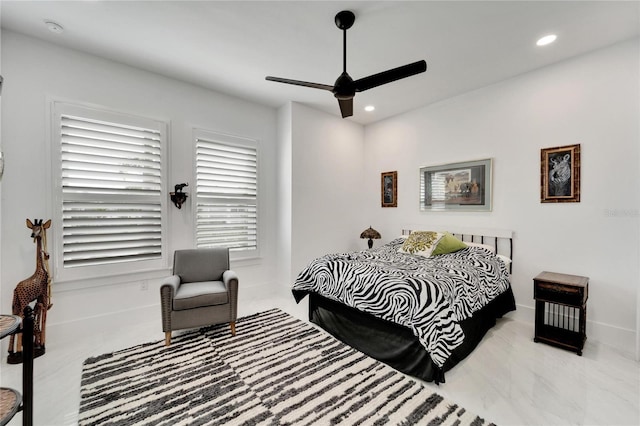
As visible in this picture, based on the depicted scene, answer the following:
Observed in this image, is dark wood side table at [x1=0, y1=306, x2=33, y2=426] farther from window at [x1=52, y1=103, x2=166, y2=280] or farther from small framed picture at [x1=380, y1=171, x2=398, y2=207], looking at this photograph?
small framed picture at [x1=380, y1=171, x2=398, y2=207]

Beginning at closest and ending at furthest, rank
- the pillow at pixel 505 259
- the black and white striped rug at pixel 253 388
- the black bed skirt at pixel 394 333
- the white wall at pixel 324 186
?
the black and white striped rug at pixel 253 388 < the black bed skirt at pixel 394 333 < the pillow at pixel 505 259 < the white wall at pixel 324 186

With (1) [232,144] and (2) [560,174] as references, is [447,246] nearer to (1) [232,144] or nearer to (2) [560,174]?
(2) [560,174]

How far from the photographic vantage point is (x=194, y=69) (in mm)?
3350

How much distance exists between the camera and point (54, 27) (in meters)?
2.57

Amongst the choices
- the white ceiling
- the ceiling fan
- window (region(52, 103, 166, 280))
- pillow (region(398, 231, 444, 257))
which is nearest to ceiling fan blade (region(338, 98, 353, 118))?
the ceiling fan

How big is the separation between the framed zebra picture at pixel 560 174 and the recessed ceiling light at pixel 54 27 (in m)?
5.20

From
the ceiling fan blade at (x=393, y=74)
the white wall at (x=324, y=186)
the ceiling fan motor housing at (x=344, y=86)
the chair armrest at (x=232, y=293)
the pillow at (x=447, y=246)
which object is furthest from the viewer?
the white wall at (x=324, y=186)

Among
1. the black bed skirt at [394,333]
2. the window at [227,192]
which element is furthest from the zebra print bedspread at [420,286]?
the window at [227,192]

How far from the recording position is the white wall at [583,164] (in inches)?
108

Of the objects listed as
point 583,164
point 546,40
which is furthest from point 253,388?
point 546,40

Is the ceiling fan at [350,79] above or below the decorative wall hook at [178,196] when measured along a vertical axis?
above

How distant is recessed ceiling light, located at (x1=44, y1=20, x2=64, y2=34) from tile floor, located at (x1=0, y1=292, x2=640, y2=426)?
2933 millimetres

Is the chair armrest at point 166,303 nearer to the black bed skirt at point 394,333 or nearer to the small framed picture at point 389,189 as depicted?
the black bed skirt at point 394,333

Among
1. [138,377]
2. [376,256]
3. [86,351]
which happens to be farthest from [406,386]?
[86,351]
